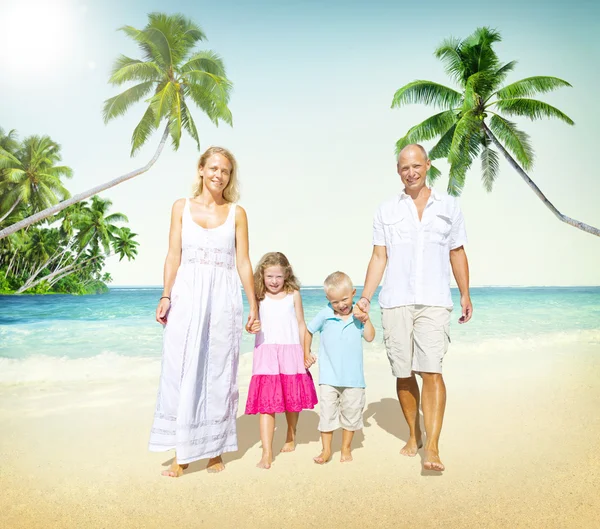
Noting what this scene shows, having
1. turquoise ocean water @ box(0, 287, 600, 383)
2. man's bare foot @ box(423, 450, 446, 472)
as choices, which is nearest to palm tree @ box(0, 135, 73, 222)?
turquoise ocean water @ box(0, 287, 600, 383)

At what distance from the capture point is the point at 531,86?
1462cm

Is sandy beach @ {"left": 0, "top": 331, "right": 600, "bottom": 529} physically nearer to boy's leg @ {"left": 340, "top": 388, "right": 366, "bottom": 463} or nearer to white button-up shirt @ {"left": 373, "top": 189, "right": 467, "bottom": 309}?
boy's leg @ {"left": 340, "top": 388, "right": 366, "bottom": 463}

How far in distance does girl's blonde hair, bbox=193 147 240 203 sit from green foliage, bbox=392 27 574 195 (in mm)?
11975

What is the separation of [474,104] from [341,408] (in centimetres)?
1397

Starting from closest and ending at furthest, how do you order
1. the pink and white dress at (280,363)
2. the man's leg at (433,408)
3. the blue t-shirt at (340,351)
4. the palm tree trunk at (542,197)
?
the man's leg at (433,408) < the blue t-shirt at (340,351) < the pink and white dress at (280,363) < the palm tree trunk at (542,197)

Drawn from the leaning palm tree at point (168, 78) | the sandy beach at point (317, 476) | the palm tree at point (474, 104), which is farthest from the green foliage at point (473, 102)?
the sandy beach at point (317, 476)

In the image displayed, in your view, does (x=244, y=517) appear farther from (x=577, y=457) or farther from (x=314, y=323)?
(x=577, y=457)

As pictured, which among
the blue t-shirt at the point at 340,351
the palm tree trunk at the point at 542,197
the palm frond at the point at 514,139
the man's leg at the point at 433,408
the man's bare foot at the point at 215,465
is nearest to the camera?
the man's leg at the point at 433,408

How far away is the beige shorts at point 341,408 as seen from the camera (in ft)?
12.9

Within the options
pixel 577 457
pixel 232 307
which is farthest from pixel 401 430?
pixel 232 307

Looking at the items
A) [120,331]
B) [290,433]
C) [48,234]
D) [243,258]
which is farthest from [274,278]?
[48,234]

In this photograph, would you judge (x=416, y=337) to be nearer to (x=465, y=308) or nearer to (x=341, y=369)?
(x=465, y=308)

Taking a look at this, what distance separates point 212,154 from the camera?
13.0 ft

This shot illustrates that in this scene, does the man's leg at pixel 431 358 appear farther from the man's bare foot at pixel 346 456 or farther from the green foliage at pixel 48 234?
the green foliage at pixel 48 234
